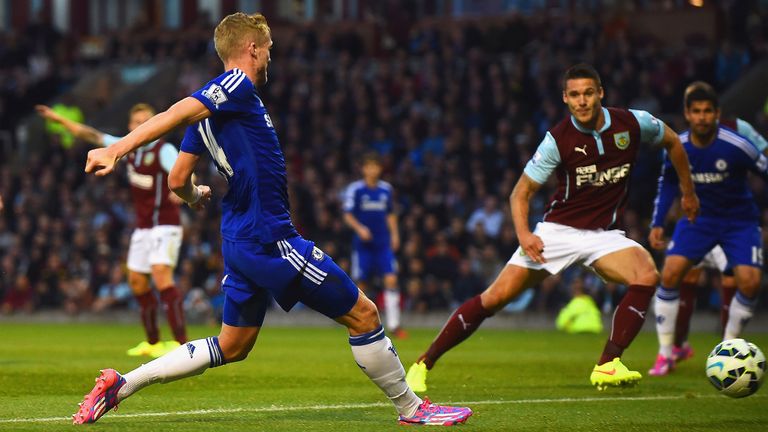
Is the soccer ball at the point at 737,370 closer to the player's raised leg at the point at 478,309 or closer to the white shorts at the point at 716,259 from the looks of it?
the player's raised leg at the point at 478,309

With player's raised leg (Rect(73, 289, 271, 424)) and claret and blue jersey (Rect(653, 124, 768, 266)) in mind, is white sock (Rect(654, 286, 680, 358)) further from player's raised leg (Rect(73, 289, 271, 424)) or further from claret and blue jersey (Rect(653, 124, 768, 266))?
player's raised leg (Rect(73, 289, 271, 424))

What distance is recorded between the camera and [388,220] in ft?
60.3

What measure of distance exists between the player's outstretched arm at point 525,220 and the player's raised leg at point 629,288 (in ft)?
1.57

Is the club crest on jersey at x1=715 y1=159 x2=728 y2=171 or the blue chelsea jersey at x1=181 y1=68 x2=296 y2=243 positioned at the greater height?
the blue chelsea jersey at x1=181 y1=68 x2=296 y2=243

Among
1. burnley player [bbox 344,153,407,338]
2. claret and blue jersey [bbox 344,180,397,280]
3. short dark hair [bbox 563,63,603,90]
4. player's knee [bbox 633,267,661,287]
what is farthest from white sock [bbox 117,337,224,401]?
claret and blue jersey [bbox 344,180,397,280]

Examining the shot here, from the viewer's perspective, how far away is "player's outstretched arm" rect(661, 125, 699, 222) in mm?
9570

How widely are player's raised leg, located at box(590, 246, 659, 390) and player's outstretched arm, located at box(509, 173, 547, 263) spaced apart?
478 mm

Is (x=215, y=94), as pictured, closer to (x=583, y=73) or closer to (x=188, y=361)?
(x=188, y=361)

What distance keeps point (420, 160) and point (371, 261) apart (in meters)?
6.38

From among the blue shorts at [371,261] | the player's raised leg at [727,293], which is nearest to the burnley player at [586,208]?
the player's raised leg at [727,293]

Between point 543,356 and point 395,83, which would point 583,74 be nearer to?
point 543,356

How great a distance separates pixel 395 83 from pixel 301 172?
9.42ft

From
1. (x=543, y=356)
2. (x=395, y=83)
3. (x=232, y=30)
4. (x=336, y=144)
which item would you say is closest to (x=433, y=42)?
(x=395, y=83)

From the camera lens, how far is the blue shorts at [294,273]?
711 centimetres
